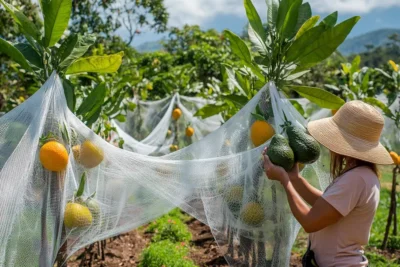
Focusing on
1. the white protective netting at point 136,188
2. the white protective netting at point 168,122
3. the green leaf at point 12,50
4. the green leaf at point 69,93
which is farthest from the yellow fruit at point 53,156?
the white protective netting at point 168,122

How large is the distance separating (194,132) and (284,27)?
4327 millimetres

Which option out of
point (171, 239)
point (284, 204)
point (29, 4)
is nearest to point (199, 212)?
point (284, 204)

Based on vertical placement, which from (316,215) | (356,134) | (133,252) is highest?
(356,134)

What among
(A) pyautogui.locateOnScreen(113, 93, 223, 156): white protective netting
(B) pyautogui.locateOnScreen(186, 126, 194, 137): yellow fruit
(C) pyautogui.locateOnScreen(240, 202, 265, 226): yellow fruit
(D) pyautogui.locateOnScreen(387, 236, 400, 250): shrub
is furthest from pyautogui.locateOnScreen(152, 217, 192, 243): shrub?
(C) pyautogui.locateOnScreen(240, 202, 265, 226): yellow fruit

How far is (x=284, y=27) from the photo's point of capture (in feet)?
7.86

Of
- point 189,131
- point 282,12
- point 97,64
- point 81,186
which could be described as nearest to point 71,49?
point 97,64

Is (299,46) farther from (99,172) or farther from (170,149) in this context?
(170,149)

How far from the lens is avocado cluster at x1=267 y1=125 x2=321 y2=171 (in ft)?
6.33

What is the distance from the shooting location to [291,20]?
2.39 m

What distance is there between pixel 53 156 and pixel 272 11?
4.80 feet

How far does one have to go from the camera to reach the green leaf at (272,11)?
8.29 feet

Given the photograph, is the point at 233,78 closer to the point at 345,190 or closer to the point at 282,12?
the point at 282,12

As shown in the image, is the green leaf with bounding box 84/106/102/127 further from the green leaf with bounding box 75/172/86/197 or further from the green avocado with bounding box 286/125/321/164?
the green avocado with bounding box 286/125/321/164

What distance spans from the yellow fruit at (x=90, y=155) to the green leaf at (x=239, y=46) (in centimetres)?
93
